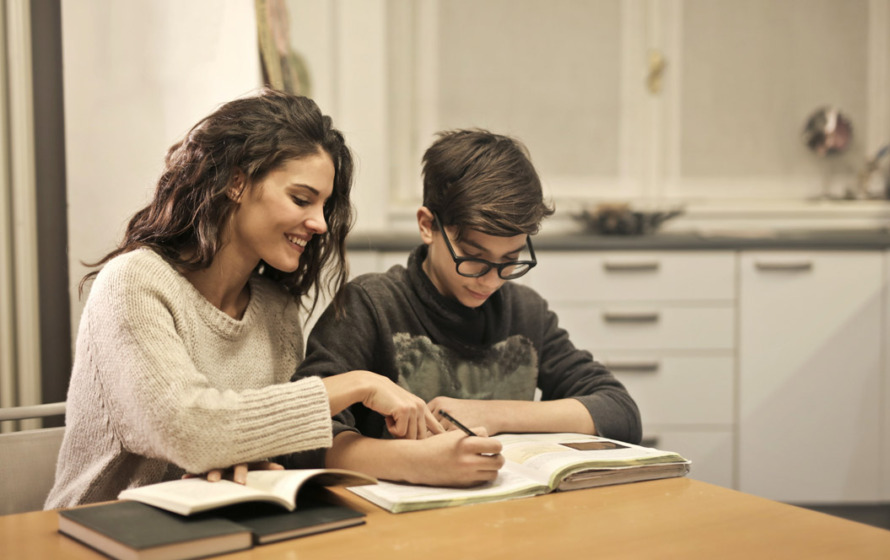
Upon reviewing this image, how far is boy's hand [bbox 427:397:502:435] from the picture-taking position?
3.95 ft

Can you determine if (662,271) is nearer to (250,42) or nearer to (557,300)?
(557,300)

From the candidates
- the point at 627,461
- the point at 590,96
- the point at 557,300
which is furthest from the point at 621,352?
the point at 627,461

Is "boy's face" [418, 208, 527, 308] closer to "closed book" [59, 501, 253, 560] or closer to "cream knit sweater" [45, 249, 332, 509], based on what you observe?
"cream knit sweater" [45, 249, 332, 509]

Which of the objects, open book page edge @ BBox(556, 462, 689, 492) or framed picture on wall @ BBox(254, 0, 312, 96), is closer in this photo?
open book page edge @ BBox(556, 462, 689, 492)

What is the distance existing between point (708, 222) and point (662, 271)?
0.74 m

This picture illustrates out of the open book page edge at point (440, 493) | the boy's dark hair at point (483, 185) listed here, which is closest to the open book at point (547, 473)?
the open book page edge at point (440, 493)

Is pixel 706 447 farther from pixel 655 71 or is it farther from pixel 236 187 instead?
pixel 236 187

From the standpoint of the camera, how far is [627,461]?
100cm

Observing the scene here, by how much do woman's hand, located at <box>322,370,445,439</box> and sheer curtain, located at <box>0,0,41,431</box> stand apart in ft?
3.32

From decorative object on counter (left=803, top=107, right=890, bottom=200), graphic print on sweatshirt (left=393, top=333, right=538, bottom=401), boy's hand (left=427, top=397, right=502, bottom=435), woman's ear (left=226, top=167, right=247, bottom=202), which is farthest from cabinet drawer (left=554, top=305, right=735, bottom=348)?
woman's ear (left=226, top=167, right=247, bottom=202)

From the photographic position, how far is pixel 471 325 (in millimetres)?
1419

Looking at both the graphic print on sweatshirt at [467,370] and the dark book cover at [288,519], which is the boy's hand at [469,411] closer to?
the graphic print on sweatshirt at [467,370]

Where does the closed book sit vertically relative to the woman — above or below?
below

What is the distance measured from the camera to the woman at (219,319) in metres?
0.97
